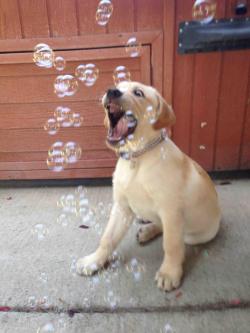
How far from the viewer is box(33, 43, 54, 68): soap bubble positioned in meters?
1.53

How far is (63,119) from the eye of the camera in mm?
1870

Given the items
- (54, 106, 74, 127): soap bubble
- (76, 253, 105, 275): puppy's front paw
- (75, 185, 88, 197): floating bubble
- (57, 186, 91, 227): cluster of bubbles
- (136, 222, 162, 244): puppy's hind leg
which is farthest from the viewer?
(75, 185, 88, 197): floating bubble

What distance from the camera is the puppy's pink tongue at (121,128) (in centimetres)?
112

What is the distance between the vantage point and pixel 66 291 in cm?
124

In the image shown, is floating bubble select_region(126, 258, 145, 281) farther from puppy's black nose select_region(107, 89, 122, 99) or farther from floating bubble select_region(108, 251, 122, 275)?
puppy's black nose select_region(107, 89, 122, 99)

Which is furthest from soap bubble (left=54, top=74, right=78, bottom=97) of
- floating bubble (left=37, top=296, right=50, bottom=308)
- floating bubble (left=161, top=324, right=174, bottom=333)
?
floating bubble (left=161, top=324, right=174, bottom=333)

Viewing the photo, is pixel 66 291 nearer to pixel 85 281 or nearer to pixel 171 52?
pixel 85 281

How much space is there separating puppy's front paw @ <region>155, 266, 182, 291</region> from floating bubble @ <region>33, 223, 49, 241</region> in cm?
66

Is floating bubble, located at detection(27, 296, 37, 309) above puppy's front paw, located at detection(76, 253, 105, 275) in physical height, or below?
below

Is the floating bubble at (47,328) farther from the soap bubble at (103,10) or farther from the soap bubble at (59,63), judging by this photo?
the soap bubble at (103,10)

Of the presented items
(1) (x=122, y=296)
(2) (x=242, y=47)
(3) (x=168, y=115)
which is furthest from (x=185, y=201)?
(2) (x=242, y=47)

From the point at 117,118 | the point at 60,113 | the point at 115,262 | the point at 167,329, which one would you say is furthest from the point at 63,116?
the point at 167,329

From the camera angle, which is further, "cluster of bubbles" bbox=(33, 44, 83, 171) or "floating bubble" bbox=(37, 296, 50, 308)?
"cluster of bubbles" bbox=(33, 44, 83, 171)

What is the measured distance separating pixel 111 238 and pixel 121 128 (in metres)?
0.51
